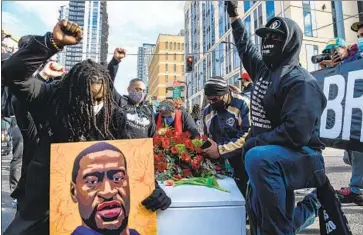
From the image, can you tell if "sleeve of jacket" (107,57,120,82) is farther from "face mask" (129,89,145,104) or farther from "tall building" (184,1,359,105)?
"tall building" (184,1,359,105)

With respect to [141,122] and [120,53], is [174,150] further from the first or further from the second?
[120,53]

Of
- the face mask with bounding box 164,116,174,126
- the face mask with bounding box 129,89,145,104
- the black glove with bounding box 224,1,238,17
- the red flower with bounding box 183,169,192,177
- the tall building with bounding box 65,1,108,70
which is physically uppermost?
the tall building with bounding box 65,1,108,70

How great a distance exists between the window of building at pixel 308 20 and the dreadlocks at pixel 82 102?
27267mm

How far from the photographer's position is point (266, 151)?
64.3 inches

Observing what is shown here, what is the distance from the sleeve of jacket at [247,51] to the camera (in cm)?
230

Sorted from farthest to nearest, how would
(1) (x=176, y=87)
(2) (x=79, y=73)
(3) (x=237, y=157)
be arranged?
(1) (x=176, y=87) → (3) (x=237, y=157) → (2) (x=79, y=73)

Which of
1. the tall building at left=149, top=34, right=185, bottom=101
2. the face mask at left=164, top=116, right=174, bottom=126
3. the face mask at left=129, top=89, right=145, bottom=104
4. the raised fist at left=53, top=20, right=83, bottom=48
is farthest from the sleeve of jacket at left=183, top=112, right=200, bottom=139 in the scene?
the tall building at left=149, top=34, right=185, bottom=101

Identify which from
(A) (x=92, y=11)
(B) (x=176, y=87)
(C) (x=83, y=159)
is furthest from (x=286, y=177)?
(A) (x=92, y=11)

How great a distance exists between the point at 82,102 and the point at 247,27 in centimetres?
3237

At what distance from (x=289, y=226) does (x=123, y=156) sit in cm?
102

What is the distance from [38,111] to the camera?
5.49 feet

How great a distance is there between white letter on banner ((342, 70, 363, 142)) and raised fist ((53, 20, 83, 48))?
349 centimetres

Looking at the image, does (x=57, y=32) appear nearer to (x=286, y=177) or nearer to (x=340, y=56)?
(x=286, y=177)

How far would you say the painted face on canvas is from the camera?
1.56 metres
